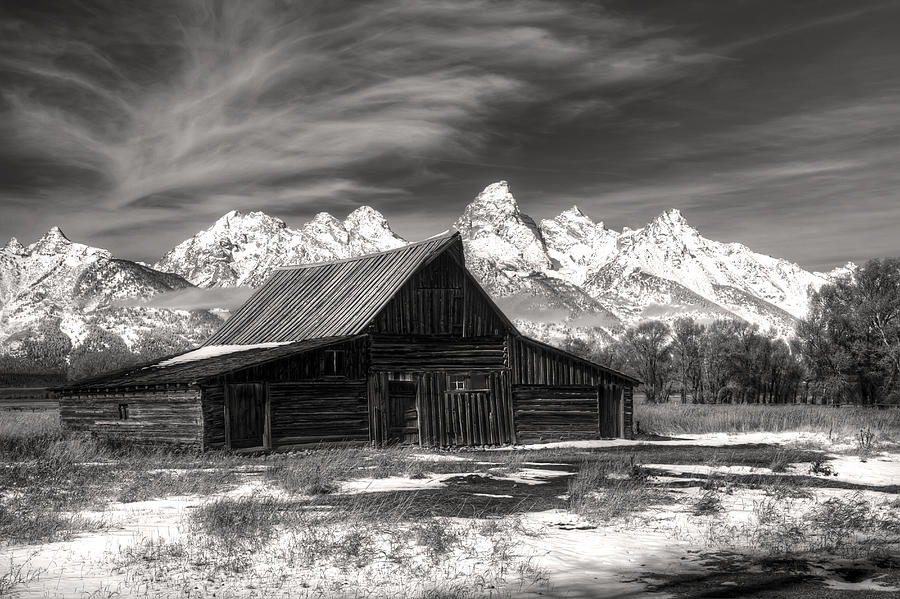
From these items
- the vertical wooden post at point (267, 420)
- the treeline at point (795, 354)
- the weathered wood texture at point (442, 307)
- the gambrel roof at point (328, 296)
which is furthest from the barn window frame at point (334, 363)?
the treeline at point (795, 354)

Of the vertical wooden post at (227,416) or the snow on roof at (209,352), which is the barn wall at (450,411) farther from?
the vertical wooden post at (227,416)

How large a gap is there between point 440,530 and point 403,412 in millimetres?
18681

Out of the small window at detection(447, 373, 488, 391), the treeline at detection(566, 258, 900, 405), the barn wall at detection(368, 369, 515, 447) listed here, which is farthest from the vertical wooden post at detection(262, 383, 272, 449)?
the treeline at detection(566, 258, 900, 405)

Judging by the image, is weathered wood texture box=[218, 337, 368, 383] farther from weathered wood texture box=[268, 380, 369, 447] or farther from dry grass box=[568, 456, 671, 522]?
dry grass box=[568, 456, 671, 522]

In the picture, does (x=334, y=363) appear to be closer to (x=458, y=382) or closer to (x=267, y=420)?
(x=267, y=420)

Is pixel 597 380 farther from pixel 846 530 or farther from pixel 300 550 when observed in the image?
pixel 300 550

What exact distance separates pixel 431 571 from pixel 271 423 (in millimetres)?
17742

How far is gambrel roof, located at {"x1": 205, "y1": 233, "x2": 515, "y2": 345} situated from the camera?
30641mm

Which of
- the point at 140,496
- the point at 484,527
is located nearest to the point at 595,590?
the point at 484,527

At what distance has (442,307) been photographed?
31.4 m

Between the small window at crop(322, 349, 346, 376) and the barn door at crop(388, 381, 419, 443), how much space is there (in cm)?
189

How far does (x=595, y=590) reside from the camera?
8.81 metres

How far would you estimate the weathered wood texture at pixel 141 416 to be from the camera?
84.4ft

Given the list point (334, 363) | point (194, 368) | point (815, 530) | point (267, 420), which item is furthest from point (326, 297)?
point (815, 530)
